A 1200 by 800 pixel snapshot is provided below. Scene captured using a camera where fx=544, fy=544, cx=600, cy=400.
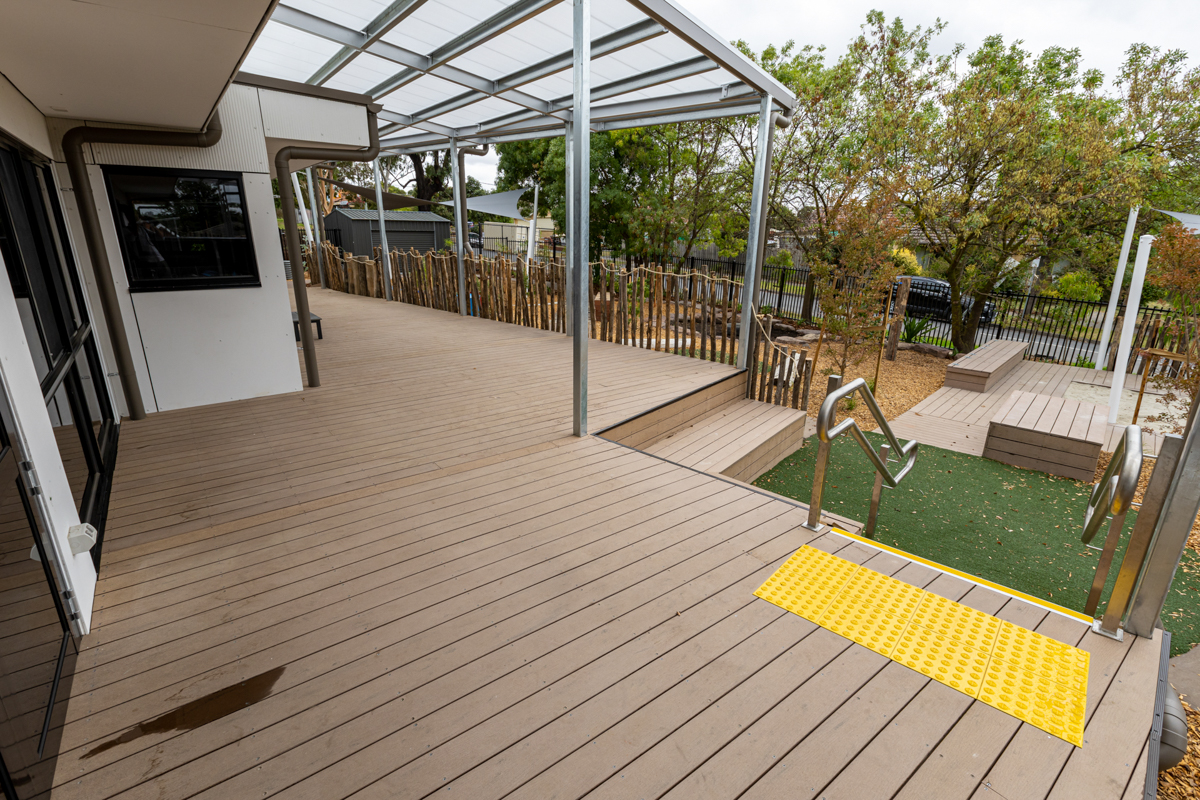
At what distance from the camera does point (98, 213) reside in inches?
166

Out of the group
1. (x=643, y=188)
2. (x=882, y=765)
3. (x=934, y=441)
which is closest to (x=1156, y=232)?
(x=934, y=441)

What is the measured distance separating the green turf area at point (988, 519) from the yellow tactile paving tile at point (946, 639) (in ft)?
6.43

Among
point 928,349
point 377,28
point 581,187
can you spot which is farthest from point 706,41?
point 928,349

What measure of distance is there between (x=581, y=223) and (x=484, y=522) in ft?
7.27

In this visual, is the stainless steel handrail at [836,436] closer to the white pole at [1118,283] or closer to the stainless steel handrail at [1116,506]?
the stainless steel handrail at [1116,506]

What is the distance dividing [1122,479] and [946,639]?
86 centimetres

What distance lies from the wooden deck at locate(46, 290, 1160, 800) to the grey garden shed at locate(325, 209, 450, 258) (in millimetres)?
15883

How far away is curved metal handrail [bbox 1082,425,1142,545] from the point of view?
1895 millimetres

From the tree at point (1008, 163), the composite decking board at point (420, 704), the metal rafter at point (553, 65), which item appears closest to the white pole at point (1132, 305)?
the tree at point (1008, 163)

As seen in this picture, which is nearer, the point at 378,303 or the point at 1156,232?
the point at 1156,232

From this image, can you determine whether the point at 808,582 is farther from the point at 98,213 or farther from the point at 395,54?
the point at 395,54

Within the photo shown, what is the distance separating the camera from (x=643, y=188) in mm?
14750

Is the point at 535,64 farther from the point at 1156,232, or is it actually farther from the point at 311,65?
the point at 1156,232

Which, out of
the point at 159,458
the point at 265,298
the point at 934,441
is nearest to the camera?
the point at 159,458
